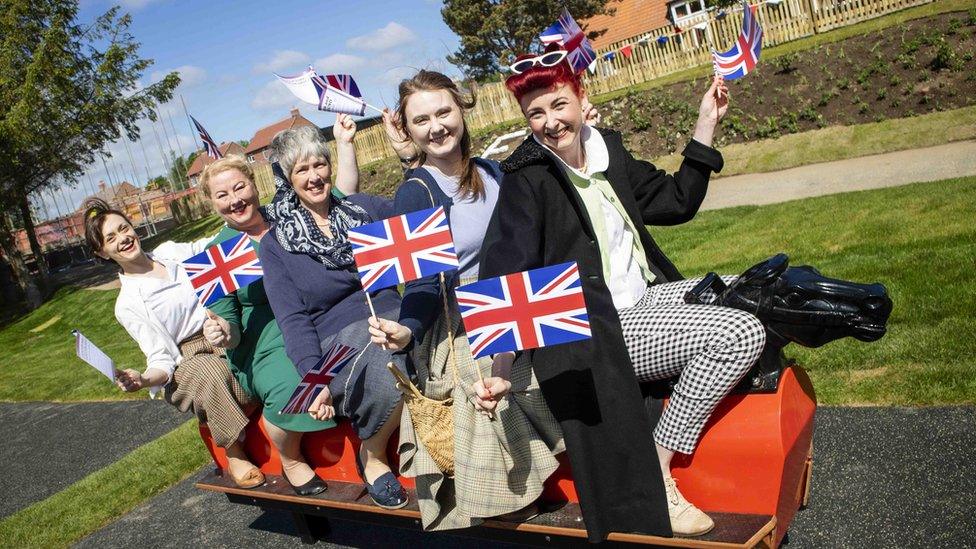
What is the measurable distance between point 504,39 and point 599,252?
4369 centimetres

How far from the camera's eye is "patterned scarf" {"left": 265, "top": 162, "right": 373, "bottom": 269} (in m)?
3.82

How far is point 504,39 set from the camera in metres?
44.5

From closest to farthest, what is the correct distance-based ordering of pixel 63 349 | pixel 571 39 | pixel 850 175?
pixel 571 39
pixel 850 175
pixel 63 349

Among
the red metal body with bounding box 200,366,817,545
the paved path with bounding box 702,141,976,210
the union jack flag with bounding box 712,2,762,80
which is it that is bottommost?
the paved path with bounding box 702,141,976,210

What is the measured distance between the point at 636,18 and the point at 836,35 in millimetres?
34462

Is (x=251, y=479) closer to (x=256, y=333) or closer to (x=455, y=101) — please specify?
(x=256, y=333)

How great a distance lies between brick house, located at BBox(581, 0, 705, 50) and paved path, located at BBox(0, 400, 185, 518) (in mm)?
39943

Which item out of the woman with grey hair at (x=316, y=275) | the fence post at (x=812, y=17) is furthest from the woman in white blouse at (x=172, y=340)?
the fence post at (x=812, y=17)

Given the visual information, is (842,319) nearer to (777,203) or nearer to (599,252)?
(599,252)

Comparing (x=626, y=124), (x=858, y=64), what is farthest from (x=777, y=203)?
(x=626, y=124)

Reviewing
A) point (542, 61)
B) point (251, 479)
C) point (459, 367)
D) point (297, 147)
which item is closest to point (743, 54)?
point (542, 61)

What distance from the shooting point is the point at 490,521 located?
308cm

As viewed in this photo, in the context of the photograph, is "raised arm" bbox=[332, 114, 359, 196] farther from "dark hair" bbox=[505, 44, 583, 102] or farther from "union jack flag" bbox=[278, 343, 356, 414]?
"dark hair" bbox=[505, 44, 583, 102]

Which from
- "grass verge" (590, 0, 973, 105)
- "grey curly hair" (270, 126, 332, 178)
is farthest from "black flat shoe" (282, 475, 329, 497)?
"grass verge" (590, 0, 973, 105)
